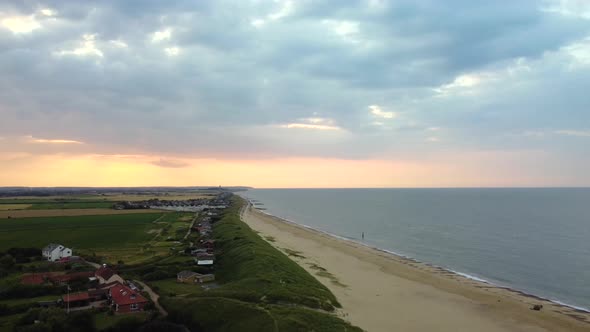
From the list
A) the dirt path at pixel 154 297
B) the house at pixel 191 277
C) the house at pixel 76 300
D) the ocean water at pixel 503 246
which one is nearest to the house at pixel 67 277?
the dirt path at pixel 154 297

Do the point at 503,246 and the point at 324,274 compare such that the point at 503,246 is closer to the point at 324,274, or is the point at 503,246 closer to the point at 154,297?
the point at 324,274

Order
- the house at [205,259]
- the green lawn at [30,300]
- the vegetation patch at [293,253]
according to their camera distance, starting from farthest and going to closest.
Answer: the vegetation patch at [293,253] < the house at [205,259] < the green lawn at [30,300]

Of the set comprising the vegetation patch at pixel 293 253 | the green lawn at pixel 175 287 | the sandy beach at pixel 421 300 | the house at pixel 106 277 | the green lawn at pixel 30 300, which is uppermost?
the house at pixel 106 277

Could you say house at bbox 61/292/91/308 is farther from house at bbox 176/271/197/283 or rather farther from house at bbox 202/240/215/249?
house at bbox 202/240/215/249

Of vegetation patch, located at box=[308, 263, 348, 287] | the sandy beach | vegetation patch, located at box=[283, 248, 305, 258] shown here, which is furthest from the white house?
vegetation patch, located at box=[308, 263, 348, 287]

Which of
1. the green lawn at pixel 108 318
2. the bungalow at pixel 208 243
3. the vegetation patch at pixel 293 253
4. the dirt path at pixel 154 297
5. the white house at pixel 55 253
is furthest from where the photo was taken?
the bungalow at pixel 208 243

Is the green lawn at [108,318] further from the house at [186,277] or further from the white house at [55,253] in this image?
the white house at [55,253]
